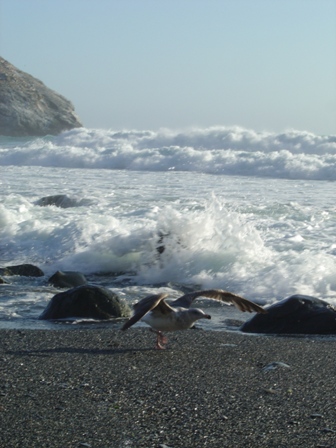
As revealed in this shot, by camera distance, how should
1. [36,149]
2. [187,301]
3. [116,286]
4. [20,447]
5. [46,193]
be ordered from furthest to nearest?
[36,149] → [46,193] → [116,286] → [187,301] → [20,447]

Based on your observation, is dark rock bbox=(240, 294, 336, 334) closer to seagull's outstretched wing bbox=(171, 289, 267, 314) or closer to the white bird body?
seagull's outstretched wing bbox=(171, 289, 267, 314)

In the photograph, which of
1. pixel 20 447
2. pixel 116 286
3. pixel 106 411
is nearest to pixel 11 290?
pixel 116 286

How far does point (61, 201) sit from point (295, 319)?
10552mm

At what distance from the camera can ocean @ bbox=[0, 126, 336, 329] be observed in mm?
9656

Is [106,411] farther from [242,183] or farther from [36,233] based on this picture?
[242,183]

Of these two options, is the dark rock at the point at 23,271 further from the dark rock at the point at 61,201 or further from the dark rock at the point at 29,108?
A: the dark rock at the point at 29,108

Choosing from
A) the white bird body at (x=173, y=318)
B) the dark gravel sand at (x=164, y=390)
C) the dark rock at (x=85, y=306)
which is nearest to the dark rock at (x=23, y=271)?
the dark rock at (x=85, y=306)

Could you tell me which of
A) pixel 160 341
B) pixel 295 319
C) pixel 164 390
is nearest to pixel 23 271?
pixel 295 319

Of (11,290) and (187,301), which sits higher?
(187,301)

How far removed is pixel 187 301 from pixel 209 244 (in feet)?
15.9

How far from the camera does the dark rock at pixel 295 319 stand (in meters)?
7.41

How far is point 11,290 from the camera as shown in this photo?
367 inches

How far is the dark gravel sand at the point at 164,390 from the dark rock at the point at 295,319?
0.99 ft

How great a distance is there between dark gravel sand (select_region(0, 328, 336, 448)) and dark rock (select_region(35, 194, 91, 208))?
404 inches
